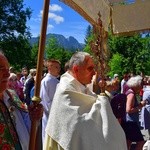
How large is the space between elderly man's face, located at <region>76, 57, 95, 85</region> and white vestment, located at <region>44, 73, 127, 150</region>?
0.51ft

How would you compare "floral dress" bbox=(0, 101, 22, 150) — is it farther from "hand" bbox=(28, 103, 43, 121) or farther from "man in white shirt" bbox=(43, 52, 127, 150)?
"man in white shirt" bbox=(43, 52, 127, 150)

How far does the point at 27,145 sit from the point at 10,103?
12.5 inches

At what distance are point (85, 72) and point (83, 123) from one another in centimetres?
50

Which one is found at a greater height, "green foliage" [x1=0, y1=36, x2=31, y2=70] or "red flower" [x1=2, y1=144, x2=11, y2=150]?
"green foliage" [x1=0, y1=36, x2=31, y2=70]

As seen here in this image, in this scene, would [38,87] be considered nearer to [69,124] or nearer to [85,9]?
[69,124]

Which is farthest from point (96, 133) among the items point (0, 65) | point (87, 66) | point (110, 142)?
point (0, 65)

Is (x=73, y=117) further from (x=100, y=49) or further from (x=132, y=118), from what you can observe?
(x=132, y=118)

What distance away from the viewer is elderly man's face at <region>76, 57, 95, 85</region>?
12.2ft

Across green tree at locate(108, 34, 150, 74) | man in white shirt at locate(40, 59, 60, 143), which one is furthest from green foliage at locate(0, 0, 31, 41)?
man in white shirt at locate(40, 59, 60, 143)

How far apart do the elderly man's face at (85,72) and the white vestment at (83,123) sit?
0.51 ft

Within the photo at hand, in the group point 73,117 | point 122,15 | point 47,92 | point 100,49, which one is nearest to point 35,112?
point 73,117

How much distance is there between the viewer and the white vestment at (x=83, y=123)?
11.3 feet

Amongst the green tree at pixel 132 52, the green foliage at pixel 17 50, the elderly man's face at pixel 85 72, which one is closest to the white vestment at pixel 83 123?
the elderly man's face at pixel 85 72

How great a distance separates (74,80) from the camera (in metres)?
3.70
